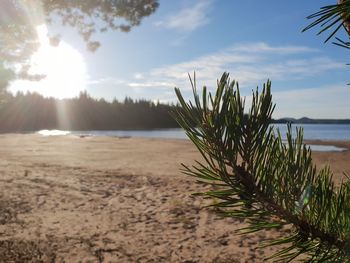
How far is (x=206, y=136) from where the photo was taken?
1021 mm

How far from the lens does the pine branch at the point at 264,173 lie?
0.98 m

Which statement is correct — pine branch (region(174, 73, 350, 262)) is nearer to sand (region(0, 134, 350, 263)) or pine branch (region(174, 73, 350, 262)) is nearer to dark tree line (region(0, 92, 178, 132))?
sand (region(0, 134, 350, 263))

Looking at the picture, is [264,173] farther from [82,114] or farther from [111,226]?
[82,114]

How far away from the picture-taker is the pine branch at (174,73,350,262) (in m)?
0.98

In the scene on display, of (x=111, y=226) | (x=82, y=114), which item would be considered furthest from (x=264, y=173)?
(x=82, y=114)

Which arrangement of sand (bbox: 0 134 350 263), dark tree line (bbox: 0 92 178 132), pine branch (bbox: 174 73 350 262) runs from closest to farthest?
→ pine branch (bbox: 174 73 350 262) < sand (bbox: 0 134 350 263) < dark tree line (bbox: 0 92 178 132)

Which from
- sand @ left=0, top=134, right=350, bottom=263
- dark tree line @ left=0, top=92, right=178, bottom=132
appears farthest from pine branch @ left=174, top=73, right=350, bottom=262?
dark tree line @ left=0, top=92, right=178, bottom=132

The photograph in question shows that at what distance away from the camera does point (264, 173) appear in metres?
1.08

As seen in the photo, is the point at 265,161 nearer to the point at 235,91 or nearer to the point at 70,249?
the point at 235,91

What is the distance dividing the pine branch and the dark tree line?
102 metres

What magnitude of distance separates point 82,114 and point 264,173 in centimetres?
12962

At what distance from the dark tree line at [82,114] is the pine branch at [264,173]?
102m

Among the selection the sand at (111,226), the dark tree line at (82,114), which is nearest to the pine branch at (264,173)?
the sand at (111,226)

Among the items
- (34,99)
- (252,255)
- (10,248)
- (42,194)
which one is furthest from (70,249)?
(34,99)
